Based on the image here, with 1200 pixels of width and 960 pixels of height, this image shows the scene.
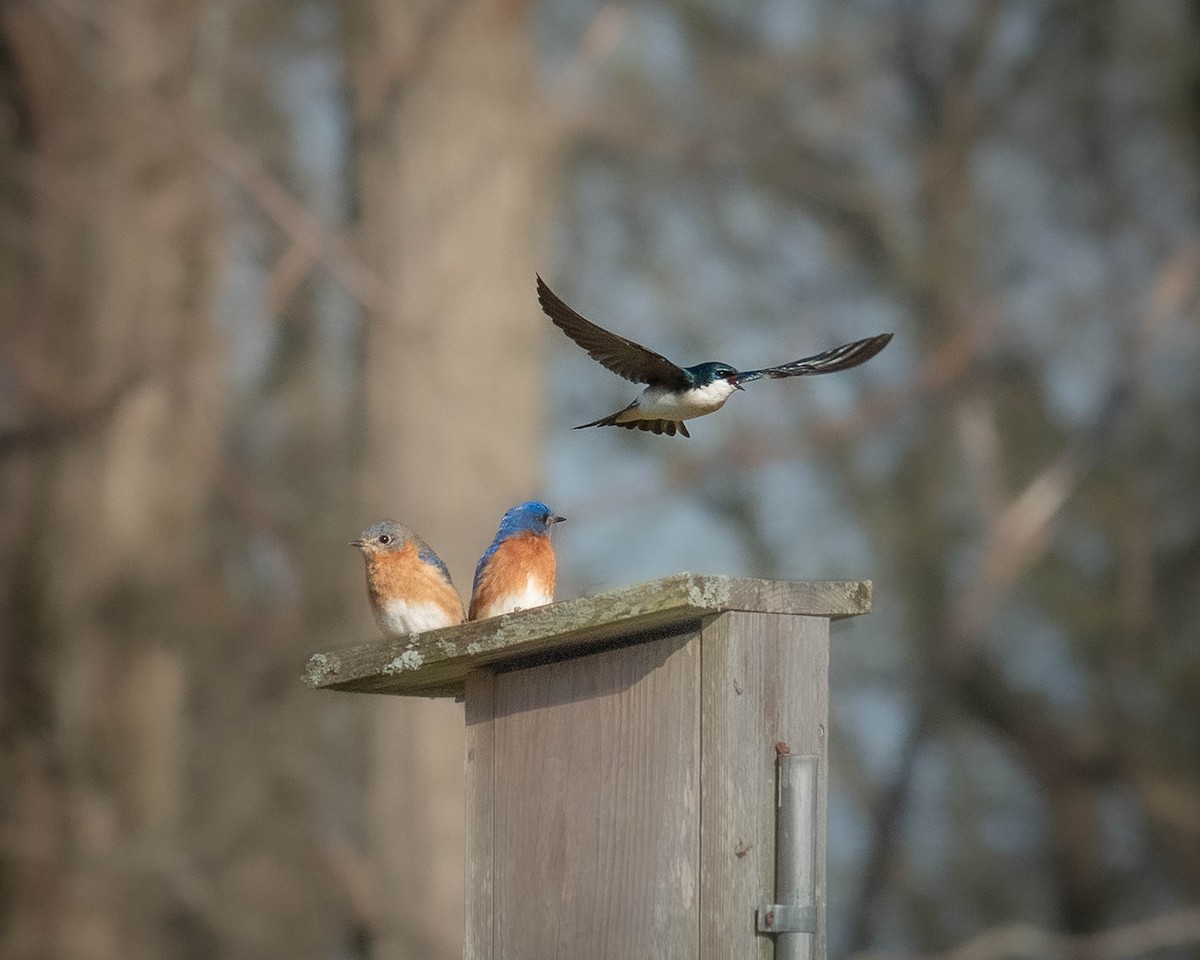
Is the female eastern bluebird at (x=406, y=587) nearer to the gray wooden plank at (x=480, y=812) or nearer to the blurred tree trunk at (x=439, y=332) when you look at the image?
the gray wooden plank at (x=480, y=812)

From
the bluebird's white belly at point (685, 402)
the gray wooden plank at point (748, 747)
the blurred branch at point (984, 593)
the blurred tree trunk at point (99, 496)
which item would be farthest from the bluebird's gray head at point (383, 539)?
the blurred branch at point (984, 593)

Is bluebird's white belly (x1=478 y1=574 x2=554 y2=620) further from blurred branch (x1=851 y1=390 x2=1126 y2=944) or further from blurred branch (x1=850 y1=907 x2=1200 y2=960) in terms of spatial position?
blurred branch (x1=851 y1=390 x2=1126 y2=944)

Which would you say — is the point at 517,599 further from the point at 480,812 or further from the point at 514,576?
the point at 480,812

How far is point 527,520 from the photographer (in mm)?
3164

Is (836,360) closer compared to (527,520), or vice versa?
(836,360)

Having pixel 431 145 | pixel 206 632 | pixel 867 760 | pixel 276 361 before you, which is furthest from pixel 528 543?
pixel 867 760

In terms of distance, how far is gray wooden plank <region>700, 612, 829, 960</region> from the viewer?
103 inches

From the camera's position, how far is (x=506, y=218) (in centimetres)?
745

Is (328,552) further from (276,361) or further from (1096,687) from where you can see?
(1096,687)

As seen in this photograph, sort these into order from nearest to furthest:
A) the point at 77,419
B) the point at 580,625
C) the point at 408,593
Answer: the point at 580,625, the point at 408,593, the point at 77,419

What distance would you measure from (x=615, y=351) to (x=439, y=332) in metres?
4.55

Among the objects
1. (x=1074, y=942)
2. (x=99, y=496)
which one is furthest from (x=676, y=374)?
(x=1074, y=942)

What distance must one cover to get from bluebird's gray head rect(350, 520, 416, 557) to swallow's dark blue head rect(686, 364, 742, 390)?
852 mm

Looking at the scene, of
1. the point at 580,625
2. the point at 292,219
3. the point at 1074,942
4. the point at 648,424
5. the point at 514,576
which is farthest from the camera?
the point at 1074,942
